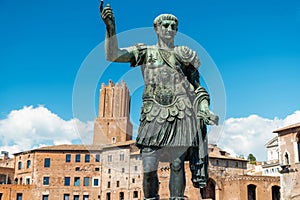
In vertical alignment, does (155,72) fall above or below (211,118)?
above

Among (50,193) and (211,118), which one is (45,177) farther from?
(211,118)

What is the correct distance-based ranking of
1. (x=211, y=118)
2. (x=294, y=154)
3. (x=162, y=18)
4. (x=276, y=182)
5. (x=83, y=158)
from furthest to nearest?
(x=83, y=158), (x=276, y=182), (x=294, y=154), (x=162, y=18), (x=211, y=118)

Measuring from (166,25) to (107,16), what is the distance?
0.96 metres

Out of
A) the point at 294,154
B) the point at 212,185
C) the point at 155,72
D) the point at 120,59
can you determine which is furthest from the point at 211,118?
the point at 212,185

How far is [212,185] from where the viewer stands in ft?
235

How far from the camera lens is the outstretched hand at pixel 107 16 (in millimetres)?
5695

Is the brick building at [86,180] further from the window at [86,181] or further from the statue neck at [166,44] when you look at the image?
the statue neck at [166,44]

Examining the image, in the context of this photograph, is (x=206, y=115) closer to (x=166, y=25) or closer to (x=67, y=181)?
(x=166, y=25)

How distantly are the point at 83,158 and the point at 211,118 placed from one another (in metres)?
71.7

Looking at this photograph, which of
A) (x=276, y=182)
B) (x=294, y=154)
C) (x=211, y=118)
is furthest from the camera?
(x=276, y=182)

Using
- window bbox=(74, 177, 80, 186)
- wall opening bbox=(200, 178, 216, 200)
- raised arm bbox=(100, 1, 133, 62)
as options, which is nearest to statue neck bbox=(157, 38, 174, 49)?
raised arm bbox=(100, 1, 133, 62)

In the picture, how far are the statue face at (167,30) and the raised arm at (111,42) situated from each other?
0.54 m

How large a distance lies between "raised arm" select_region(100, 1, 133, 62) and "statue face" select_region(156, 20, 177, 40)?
54cm

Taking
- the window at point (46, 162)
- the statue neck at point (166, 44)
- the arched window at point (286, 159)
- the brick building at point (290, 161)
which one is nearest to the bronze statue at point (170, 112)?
the statue neck at point (166, 44)
